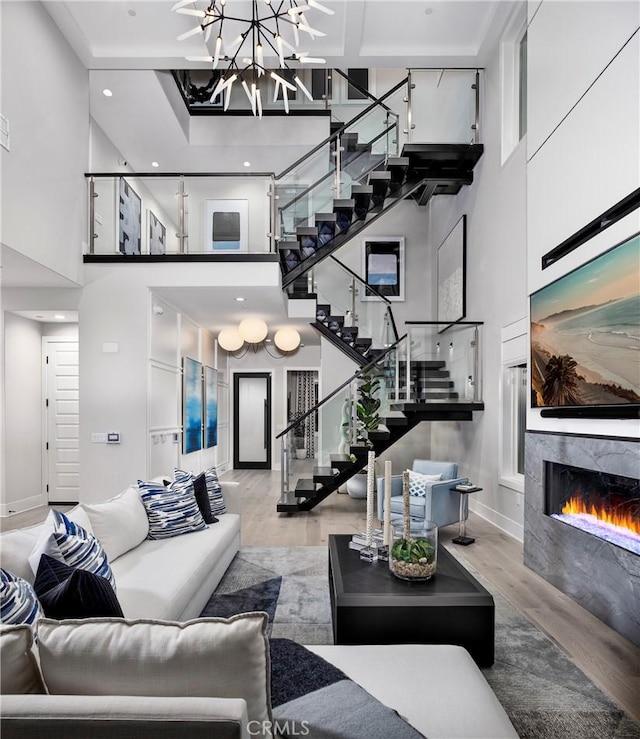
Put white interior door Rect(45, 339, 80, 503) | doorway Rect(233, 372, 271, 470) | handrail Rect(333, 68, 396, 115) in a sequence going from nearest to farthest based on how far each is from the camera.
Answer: white interior door Rect(45, 339, 80, 503)
handrail Rect(333, 68, 396, 115)
doorway Rect(233, 372, 271, 470)

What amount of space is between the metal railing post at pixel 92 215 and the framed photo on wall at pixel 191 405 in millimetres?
2207

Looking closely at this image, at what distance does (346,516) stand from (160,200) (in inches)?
173

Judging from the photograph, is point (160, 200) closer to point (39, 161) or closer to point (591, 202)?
point (39, 161)

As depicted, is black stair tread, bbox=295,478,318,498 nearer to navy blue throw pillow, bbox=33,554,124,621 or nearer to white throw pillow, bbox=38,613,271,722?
navy blue throw pillow, bbox=33,554,124,621

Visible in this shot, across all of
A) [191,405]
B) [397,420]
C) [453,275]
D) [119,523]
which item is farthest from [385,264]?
[119,523]

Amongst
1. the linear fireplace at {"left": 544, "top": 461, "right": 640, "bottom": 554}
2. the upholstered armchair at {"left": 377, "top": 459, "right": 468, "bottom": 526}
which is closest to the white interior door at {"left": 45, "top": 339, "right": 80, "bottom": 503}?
the upholstered armchair at {"left": 377, "top": 459, "right": 468, "bottom": 526}

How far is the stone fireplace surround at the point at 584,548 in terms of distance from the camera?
2775 millimetres

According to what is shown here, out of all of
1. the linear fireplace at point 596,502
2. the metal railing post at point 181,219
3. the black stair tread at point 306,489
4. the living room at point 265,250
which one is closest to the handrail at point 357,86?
the living room at point 265,250

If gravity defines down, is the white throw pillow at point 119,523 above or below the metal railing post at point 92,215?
below

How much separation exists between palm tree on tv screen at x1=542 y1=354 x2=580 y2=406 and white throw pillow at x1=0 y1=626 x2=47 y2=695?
10.7 feet

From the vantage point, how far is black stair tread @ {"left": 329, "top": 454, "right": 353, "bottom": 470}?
258 inches

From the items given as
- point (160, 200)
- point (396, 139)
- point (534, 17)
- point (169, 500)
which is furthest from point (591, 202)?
point (160, 200)

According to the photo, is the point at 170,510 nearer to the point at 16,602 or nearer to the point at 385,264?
the point at 16,602

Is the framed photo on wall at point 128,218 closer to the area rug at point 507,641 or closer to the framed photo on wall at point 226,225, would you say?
the framed photo on wall at point 226,225
